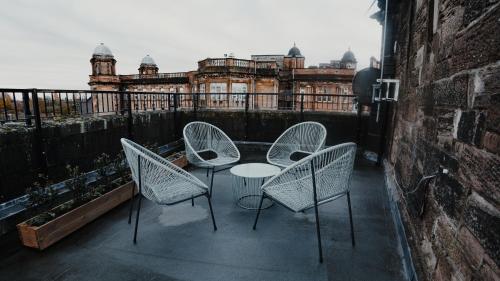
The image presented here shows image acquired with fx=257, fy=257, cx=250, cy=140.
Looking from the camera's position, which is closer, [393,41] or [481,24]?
[481,24]

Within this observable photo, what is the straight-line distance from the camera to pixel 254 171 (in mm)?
3426

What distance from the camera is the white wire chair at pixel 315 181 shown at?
2.28 m

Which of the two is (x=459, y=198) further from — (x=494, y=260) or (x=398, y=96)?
(x=398, y=96)

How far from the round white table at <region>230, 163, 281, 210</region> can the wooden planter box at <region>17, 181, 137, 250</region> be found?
1518 mm

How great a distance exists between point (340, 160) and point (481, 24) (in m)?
1.39

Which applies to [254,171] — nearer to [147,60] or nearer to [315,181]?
[315,181]

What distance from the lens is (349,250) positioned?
241 centimetres

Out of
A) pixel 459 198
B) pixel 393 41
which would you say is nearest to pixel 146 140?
pixel 459 198

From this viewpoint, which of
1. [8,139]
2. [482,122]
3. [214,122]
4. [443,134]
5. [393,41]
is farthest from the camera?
[214,122]

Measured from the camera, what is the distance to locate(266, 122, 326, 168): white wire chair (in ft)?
14.5

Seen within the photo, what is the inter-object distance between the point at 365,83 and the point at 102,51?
121ft

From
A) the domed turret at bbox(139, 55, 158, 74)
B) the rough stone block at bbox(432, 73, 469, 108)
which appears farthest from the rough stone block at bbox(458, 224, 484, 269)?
the domed turret at bbox(139, 55, 158, 74)

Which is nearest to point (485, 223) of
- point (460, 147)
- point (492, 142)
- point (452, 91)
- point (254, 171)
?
point (492, 142)

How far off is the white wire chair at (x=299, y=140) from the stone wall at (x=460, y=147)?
2.19 m
